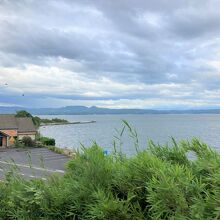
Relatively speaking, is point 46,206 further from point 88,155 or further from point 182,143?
point 182,143

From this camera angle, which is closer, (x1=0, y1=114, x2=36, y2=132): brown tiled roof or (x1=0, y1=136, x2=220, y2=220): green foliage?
(x1=0, y1=136, x2=220, y2=220): green foliage

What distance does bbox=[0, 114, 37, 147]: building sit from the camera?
2402 inches

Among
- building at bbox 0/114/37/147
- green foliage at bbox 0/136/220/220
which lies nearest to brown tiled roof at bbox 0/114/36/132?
building at bbox 0/114/37/147

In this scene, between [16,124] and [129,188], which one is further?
[16,124]

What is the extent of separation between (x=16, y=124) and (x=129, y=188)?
65510 mm

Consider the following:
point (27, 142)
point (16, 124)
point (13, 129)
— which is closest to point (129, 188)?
point (27, 142)

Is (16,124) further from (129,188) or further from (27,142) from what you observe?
(129,188)

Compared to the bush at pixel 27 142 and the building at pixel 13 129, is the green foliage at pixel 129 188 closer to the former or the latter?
the bush at pixel 27 142

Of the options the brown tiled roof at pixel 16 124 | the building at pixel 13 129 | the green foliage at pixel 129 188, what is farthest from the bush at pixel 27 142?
the green foliage at pixel 129 188

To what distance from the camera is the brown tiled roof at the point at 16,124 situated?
64562mm

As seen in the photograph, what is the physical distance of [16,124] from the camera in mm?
66000

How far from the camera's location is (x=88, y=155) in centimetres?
313

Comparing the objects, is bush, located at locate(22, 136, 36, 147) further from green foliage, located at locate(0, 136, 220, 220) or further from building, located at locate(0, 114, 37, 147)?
green foliage, located at locate(0, 136, 220, 220)

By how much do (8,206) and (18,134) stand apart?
206 feet
